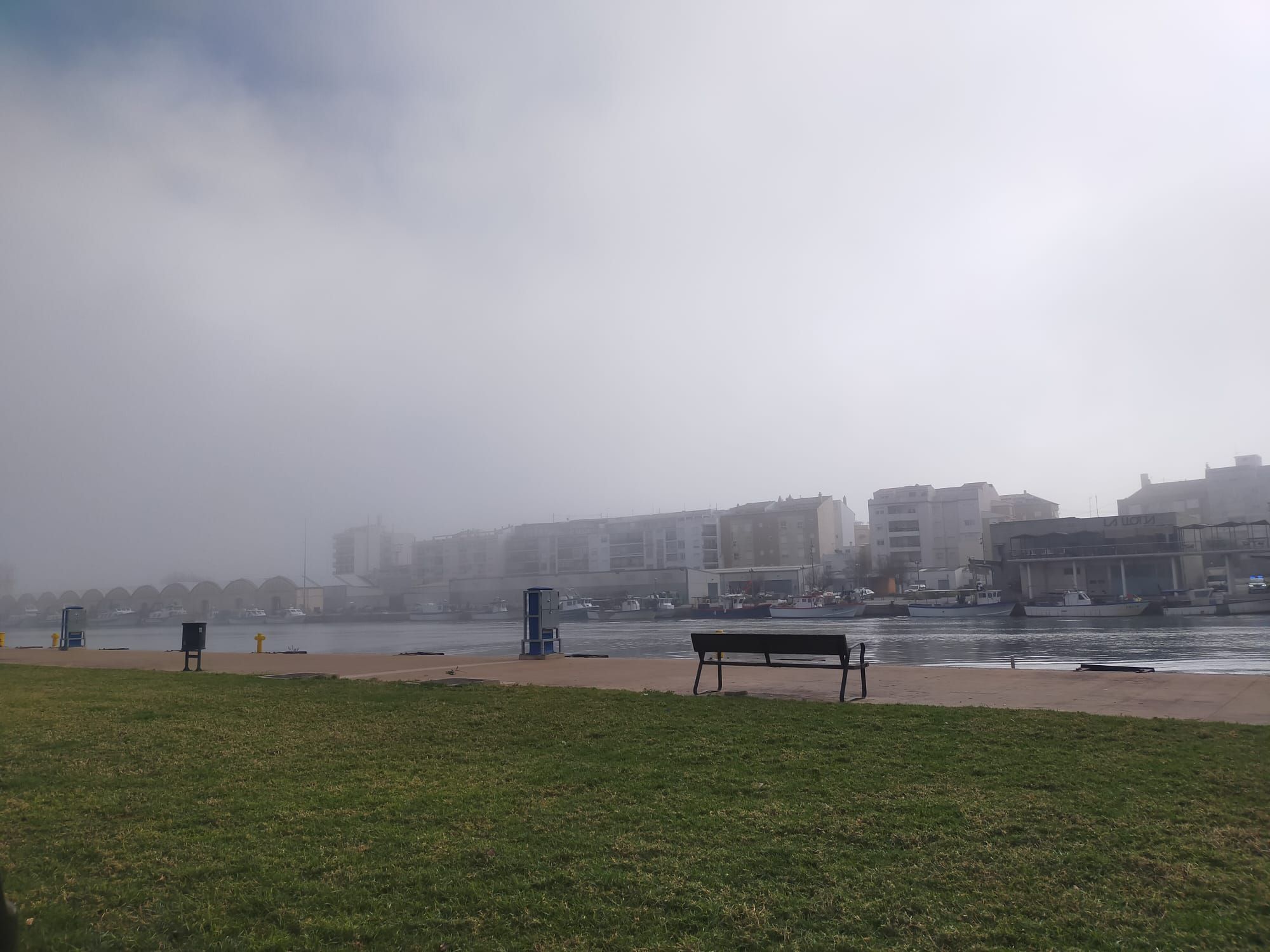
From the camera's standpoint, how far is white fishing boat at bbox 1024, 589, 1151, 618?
215 ft

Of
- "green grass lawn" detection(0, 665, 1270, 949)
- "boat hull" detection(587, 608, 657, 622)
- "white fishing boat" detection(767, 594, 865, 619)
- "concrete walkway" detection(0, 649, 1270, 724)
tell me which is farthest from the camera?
"boat hull" detection(587, 608, 657, 622)

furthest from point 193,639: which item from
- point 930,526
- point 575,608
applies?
point 930,526

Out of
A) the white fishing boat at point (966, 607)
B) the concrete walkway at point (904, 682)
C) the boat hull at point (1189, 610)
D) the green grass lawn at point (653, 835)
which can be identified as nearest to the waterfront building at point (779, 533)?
the white fishing boat at point (966, 607)

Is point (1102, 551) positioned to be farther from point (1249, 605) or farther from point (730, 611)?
point (730, 611)

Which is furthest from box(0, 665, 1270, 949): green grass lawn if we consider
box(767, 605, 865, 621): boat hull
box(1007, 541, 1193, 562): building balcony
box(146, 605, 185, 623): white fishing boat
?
box(146, 605, 185, 623): white fishing boat

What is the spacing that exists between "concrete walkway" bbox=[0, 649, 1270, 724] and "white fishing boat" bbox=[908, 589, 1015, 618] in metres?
60.7

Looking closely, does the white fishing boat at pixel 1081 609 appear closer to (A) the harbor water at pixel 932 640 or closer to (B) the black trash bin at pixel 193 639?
(A) the harbor water at pixel 932 640

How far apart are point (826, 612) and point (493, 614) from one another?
145 feet

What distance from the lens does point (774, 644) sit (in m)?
10.6

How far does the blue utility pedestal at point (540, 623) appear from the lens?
62.1 feet

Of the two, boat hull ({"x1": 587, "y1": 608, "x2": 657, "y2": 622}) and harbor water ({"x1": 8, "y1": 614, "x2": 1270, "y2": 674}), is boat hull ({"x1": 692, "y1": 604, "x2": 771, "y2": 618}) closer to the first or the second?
harbor water ({"x1": 8, "y1": 614, "x2": 1270, "y2": 674})

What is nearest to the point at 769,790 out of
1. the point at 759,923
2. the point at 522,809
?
the point at 522,809

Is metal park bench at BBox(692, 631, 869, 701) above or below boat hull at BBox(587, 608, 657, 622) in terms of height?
above

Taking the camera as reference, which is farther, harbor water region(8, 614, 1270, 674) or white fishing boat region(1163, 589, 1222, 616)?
white fishing boat region(1163, 589, 1222, 616)
